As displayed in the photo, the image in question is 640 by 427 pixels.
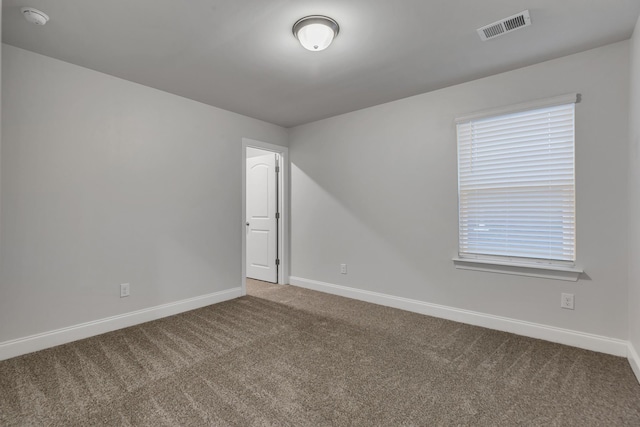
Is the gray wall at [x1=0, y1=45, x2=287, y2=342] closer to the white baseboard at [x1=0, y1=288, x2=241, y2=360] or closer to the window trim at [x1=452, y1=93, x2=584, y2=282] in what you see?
the white baseboard at [x1=0, y1=288, x2=241, y2=360]

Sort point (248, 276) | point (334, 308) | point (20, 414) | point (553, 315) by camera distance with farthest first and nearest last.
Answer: point (248, 276)
point (334, 308)
point (553, 315)
point (20, 414)

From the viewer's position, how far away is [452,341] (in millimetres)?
2688

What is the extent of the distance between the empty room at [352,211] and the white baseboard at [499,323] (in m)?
0.02

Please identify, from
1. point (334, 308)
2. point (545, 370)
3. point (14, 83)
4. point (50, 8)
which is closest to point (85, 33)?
point (50, 8)

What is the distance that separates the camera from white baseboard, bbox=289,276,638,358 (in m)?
2.45

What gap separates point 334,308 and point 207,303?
1489 millimetres

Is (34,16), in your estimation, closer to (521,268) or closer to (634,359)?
Result: (521,268)

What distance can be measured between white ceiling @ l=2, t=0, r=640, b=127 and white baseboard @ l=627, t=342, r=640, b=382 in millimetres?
2270

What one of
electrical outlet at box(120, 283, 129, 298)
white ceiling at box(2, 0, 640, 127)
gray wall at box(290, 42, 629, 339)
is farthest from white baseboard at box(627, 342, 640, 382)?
electrical outlet at box(120, 283, 129, 298)

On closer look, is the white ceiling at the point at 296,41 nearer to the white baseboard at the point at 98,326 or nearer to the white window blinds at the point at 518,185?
the white window blinds at the point at 518,185

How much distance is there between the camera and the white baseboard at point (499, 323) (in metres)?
2.45

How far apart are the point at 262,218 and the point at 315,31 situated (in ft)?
10.5

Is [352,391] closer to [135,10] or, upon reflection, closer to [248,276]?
[135,10]

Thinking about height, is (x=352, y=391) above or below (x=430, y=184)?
below
